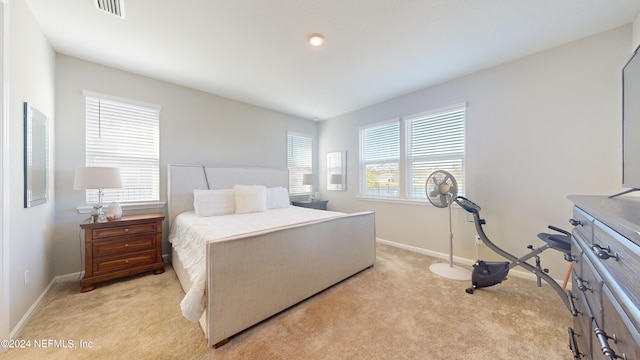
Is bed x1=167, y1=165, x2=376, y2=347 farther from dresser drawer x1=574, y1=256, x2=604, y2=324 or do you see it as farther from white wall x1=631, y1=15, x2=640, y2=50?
white wall x1=631, y1=15, x2=640, y2=50

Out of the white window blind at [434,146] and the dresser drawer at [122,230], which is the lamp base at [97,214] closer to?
the dresser drawer at [122,230]

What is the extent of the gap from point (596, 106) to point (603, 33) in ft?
2.28

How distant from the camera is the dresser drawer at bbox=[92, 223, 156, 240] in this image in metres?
2.38

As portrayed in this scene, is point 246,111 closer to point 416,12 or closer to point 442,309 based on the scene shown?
point 416,12

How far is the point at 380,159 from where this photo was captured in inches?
159

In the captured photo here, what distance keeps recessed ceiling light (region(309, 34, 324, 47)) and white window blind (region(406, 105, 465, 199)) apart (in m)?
2.00

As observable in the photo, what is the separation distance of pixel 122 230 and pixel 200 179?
1132 mm

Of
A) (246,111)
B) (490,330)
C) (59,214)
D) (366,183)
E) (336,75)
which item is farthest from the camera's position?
(366,183)

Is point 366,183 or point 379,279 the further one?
point 366,183

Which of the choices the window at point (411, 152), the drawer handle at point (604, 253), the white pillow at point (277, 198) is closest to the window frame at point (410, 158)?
the window at point (411, 152)

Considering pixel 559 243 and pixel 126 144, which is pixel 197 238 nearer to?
pixel 126 144

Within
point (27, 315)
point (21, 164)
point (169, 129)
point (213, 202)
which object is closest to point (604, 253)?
point (213, 202)

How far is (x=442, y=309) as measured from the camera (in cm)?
199

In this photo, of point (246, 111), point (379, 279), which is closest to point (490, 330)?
point (379, 279)
